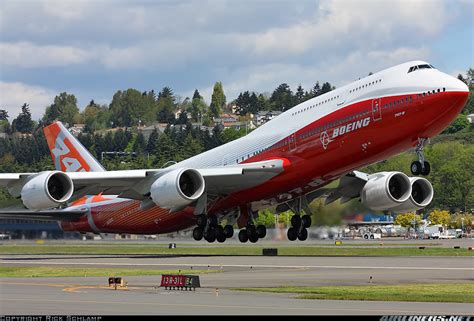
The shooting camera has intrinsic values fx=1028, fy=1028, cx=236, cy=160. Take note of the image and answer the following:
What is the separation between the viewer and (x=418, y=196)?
58969 mm

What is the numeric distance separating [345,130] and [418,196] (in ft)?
38.4

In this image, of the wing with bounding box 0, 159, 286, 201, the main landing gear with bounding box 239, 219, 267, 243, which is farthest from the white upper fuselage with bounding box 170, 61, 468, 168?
the main landing gear with bounding box 239, 219, 267, 243

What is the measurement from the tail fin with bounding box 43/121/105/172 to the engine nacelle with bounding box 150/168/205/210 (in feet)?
50.0

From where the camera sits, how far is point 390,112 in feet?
155

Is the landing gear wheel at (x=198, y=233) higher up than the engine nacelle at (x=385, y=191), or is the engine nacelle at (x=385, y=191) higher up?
the engine nacelle at (x=385, y=191)

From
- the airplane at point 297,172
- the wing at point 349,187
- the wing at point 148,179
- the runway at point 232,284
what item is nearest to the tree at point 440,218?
the runway at point 232,284

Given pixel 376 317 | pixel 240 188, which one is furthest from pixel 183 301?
pixel 240 188

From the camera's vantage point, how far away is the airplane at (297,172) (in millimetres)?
47000

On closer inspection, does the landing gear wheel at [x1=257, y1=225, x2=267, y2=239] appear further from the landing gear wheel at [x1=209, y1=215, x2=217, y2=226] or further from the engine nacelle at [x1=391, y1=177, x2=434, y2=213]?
the engine nacelle at [x1=391, y1=177, x2=434, y2=213]

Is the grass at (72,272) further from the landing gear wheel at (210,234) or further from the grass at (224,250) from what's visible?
the grass at (224,250)

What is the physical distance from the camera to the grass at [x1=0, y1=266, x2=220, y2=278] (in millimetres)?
50031

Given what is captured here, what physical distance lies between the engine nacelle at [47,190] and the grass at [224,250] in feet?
72.3

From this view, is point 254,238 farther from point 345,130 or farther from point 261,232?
point 345,130

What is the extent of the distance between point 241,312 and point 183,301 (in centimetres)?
473
